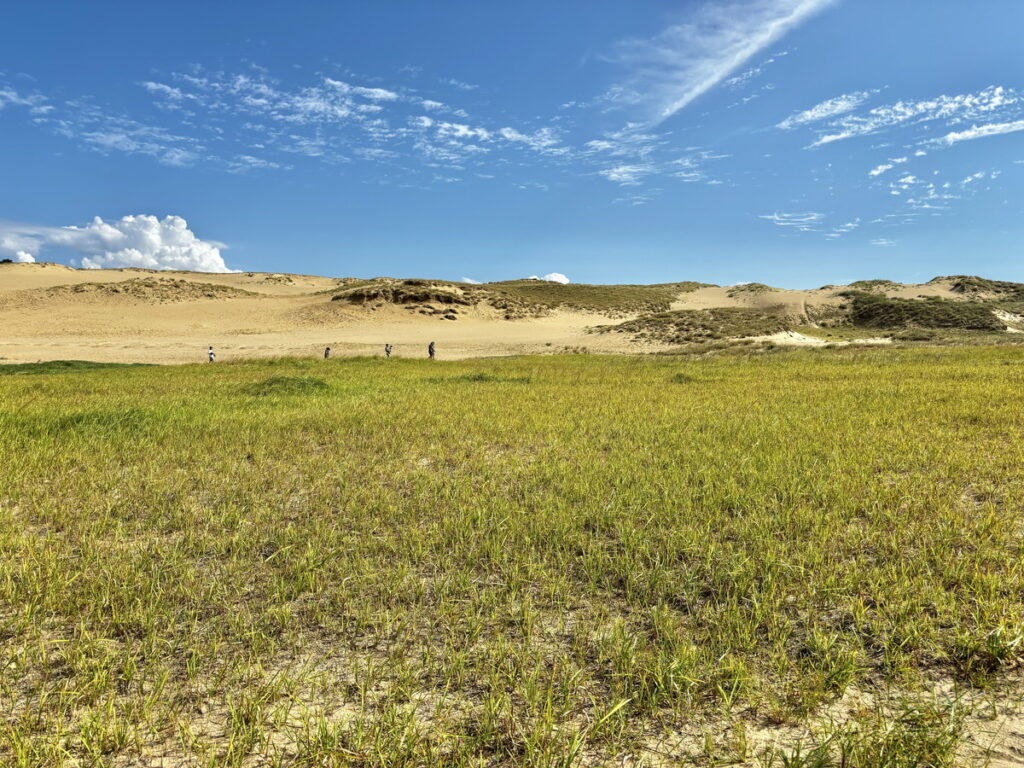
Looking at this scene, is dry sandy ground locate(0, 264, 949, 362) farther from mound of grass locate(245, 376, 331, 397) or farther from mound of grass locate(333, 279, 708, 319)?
mound of grass locate(245, 376, 331, 397)

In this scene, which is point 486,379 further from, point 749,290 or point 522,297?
point 749,290

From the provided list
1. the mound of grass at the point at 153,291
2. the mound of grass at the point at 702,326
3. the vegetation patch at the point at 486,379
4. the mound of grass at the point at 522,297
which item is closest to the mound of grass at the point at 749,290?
the mound of grass at the point at 522,297

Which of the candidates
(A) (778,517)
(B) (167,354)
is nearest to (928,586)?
(A) (778,517)

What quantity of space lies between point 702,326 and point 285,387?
4454cm

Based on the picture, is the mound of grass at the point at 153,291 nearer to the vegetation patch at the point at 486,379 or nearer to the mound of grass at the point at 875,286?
the vegetation patch at the point at 486,379

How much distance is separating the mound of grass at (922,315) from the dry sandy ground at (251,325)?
243 inches

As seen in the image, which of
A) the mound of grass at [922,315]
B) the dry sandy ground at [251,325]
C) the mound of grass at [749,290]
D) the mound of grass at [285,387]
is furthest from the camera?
the mound of grass at [749,290]

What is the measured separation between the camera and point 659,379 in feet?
63.2

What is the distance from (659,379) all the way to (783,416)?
824 cm

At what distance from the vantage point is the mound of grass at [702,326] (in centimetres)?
4678

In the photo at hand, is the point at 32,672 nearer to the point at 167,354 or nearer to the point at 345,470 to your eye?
the point at 345,470

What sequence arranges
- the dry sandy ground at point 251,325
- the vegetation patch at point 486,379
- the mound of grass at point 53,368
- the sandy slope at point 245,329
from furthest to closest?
the dry sandy ground at point 251,325, the sandy slope at point 245,329, the mound of grass at point 53,368, the vegetation patch at point 486,379

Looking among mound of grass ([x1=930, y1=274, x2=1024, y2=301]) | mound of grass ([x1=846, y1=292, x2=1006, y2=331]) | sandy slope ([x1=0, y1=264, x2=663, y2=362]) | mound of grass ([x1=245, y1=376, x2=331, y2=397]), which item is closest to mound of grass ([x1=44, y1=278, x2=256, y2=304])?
sandy slope ([x1=0, y1=264, x2=663, y2=362])

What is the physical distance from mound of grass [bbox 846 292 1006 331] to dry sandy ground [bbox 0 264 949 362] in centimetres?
618
